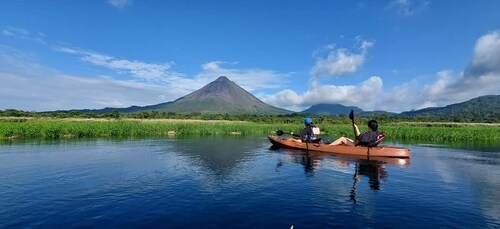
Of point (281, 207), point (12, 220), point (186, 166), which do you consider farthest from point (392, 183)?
point (12, 220)

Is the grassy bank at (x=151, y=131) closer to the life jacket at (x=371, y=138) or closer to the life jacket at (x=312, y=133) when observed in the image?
the life jacket at (x=312, y=133)

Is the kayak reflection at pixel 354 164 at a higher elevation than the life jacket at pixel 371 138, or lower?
lower

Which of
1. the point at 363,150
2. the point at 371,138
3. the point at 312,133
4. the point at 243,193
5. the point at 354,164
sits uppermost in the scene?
the point at 312,133

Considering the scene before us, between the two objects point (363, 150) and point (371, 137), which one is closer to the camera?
point (371, 137)

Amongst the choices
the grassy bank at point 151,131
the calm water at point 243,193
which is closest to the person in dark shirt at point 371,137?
the calm water at point 243,193

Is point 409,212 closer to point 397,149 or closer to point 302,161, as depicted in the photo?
point 302,161

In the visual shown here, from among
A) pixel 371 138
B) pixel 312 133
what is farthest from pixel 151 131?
pixel 371 138

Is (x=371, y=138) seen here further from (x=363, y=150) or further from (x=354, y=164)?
(x=354, y=164)

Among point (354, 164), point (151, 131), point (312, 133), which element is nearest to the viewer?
point (354, 164)

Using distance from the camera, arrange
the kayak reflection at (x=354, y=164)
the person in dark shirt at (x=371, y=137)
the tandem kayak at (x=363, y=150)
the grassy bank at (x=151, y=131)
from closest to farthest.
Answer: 1. the kayak reflection at (x=354, y=164)
2. the person in dark shirt at (x=371, y=137)
3. the tandem kayak at (x=363, y=150)
4. the grassy bank at (x=151, y=131)

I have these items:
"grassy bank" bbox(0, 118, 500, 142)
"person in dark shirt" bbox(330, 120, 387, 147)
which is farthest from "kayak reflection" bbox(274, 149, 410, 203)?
"grassy bank" bbox(0, 118, 500, 142)

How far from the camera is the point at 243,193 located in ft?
43.3

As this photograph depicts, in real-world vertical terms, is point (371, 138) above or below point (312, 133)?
below

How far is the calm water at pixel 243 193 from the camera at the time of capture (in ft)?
32.8
